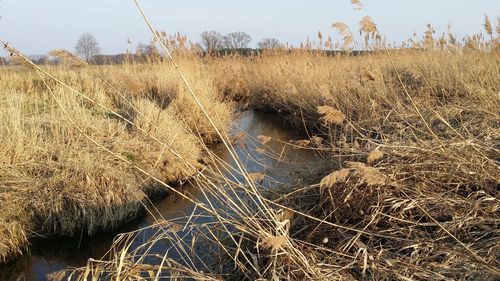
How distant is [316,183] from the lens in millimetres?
3422

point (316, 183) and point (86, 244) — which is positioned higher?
point (316, 183)

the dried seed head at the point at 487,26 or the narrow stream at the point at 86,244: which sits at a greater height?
the dried seed head at the point at 487,26

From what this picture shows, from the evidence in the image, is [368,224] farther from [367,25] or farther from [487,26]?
[487,26]

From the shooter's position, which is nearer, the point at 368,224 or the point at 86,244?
the point at 368,224

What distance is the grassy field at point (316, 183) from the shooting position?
7.70 ft

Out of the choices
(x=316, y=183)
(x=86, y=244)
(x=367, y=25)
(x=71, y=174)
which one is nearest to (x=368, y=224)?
(x=316, y=183)

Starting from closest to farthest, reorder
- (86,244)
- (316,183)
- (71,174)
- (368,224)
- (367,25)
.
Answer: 1. (367,25)
2. (368,224)
3. (316,183)
4. (86,244)
5. (71,174)

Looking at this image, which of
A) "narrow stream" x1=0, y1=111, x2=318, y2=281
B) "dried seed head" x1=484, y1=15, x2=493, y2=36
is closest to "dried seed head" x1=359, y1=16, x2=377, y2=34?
"narrow stream" x1=0, y1=111, x2=318, y2=281

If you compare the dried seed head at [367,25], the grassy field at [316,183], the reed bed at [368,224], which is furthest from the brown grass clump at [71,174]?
the dried seed head at [367,25]

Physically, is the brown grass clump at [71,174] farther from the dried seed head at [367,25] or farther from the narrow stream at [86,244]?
the dried seed head at [367,25]

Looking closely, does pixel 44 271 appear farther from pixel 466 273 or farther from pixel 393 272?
pixel 466 273

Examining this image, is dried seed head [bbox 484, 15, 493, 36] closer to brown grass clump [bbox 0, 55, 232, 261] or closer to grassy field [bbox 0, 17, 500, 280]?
grassy field [bbox 0, 17, 500, 280]

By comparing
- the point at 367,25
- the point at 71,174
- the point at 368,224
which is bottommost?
the point at 71,174

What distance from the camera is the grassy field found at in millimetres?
2346
